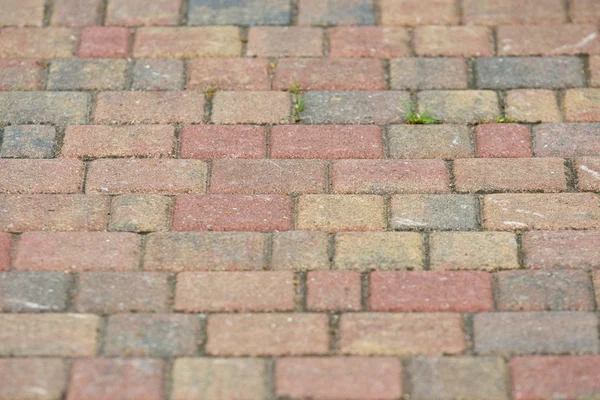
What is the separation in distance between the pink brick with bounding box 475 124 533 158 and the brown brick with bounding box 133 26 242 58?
0.96 metres

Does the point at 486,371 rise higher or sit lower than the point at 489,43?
lower

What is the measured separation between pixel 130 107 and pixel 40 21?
66 centimetres

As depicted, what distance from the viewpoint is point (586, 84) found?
10.5 feet

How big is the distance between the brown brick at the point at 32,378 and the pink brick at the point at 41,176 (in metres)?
0.65

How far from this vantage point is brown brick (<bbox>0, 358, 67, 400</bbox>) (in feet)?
7.59

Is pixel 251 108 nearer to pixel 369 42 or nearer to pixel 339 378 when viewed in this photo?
pixel 369 42

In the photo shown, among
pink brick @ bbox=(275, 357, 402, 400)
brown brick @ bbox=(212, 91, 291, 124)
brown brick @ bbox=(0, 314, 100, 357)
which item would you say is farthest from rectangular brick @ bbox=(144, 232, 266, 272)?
brown brick @ bbox=(212, 91, 291, 124)

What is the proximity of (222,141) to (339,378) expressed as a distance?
985 mm

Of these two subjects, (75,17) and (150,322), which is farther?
(75,17)

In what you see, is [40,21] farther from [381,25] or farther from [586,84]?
[586,84]

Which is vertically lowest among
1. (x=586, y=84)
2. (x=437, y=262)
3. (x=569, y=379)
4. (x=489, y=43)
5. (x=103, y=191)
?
(x=569, y=379)

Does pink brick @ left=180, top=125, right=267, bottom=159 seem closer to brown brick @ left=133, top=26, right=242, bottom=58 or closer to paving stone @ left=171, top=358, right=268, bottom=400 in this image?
brown brick @ left=133, top=26, right=242, bottom=58

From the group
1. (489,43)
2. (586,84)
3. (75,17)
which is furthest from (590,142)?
(75,17)

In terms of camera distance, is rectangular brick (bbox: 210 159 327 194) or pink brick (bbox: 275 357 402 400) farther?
rectangular brick (bbox: 210 159 327 194)
